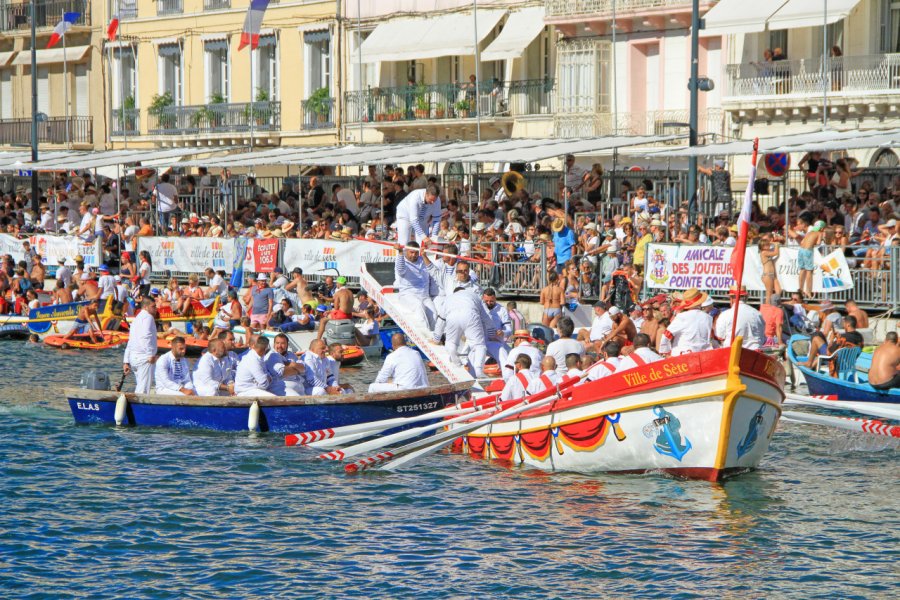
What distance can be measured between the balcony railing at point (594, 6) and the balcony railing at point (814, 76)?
2951mm

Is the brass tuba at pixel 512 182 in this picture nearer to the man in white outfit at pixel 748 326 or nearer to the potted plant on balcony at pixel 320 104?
the man in white outfit at pixel 748 326

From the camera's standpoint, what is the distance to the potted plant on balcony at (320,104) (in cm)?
4925

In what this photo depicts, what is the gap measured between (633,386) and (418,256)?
6.57 m

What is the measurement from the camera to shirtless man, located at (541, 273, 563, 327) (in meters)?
28.5

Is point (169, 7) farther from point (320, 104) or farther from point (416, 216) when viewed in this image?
point (416, 216)

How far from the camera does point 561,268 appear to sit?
30.4 m

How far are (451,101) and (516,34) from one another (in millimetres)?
3428

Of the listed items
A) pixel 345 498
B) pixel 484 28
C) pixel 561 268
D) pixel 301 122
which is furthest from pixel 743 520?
pixel 301 122

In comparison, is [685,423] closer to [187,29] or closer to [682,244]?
[682,244]

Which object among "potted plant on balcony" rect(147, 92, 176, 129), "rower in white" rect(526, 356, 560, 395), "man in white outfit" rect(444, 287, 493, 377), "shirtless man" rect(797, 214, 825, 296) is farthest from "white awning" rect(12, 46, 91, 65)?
"rower in white" rect(526, 356, 560, 395)

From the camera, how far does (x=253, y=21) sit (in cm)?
4316

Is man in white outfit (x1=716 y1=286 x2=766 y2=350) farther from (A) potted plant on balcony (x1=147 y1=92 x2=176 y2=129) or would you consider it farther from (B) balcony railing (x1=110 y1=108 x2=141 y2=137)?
(B) balcony railing (x1=110 y1=108 x2=141 y2=137)

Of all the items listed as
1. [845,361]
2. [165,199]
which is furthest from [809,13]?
[165,199]

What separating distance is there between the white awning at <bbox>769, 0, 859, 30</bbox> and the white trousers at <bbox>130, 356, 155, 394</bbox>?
63.7 feet
